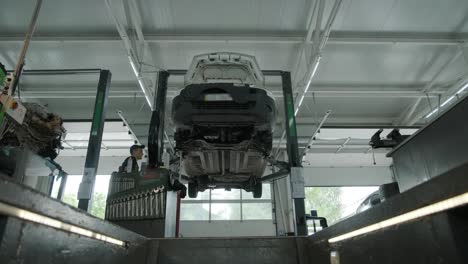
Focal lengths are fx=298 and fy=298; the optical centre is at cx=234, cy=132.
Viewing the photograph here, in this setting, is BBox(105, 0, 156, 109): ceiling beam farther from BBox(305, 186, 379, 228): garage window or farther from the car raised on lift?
BBox(305, 186, 379, 228): garage window

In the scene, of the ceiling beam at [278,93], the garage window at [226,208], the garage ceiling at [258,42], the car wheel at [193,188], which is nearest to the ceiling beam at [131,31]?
the garage ceiling at [258,42]

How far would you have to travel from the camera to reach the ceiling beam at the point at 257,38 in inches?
175

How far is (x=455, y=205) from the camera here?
0.78 metres

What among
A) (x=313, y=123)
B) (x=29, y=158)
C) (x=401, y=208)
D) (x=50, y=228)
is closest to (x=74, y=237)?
(x=50, y=228)

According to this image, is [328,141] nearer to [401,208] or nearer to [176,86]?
[176,86]

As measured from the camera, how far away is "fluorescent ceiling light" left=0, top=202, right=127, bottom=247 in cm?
77

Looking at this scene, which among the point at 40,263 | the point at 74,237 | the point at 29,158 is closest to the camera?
the point at 40,263

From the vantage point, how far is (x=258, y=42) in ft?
14.8

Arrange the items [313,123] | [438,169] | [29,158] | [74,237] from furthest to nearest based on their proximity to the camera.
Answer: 1. [313,123]
2. [29,158]
3. [438,169]
4. [74,237]

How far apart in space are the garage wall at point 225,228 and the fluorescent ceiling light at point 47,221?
818cm

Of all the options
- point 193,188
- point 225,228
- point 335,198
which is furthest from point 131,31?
point 335,198

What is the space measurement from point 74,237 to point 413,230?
3.90 feet

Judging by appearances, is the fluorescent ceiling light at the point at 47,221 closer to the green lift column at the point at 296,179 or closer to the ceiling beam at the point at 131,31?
the green lift column at the point at 296,179

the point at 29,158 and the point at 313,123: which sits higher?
the point at 313,123
